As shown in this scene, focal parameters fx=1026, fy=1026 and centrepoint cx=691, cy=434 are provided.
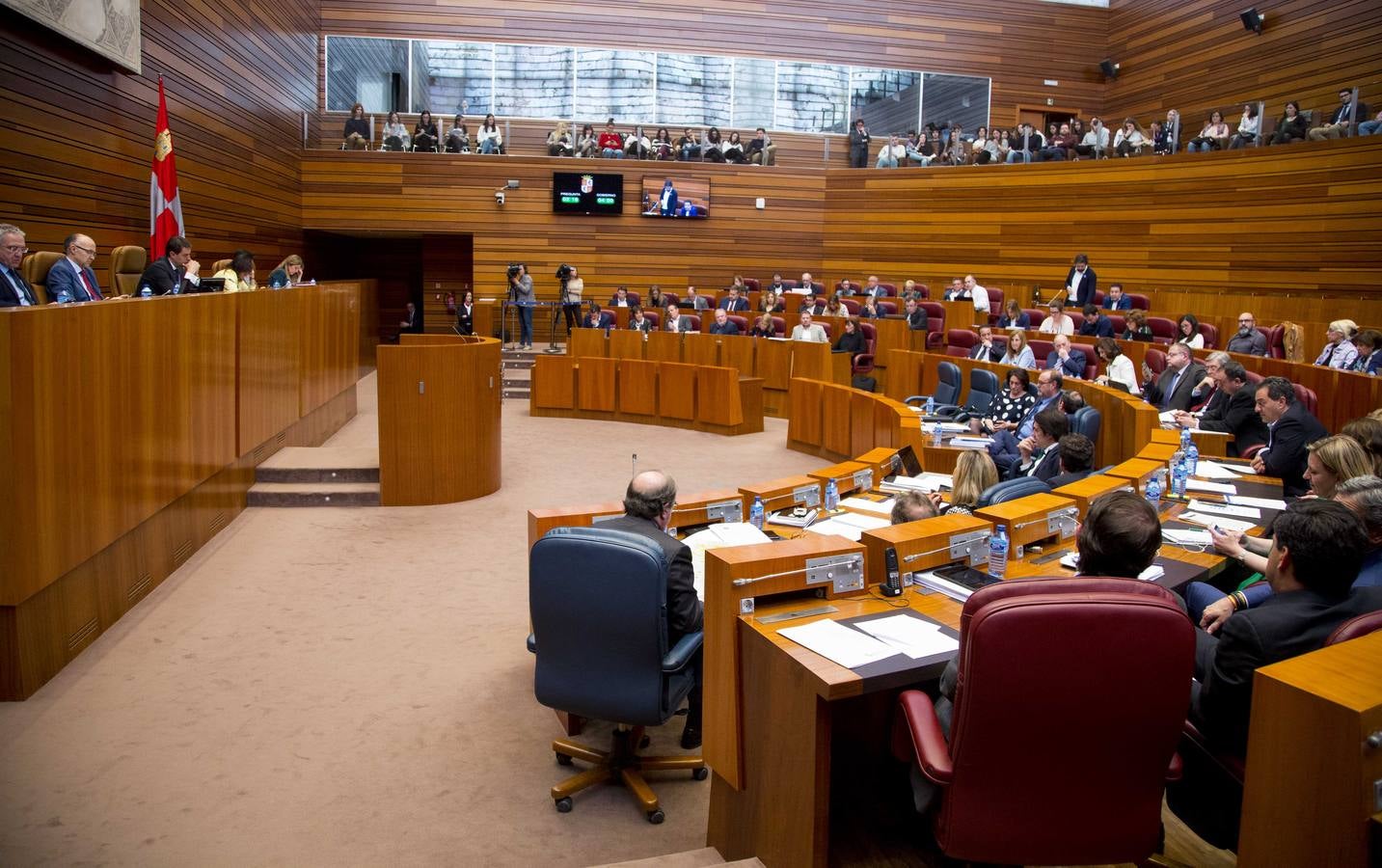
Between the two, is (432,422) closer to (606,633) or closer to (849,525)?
(849,525)

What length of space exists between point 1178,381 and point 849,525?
4.89m

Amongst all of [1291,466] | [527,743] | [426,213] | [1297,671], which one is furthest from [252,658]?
[426,213]

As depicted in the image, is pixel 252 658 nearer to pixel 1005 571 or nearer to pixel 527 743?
pixel 527 743

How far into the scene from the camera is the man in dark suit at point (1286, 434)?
5371mm

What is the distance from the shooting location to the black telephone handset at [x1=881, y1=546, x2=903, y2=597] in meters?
3.16

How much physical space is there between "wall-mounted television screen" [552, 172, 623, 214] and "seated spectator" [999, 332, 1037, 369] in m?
8.88

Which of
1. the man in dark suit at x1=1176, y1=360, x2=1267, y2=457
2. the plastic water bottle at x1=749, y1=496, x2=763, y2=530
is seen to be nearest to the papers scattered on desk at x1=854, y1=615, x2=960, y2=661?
the plastic water bottle at x1=749, y1=496, x2=763, y2=530

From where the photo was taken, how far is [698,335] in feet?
40.2

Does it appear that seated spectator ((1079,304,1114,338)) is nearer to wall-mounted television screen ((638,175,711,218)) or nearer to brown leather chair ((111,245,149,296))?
wall-mounted television screen ((638,175,711,218))

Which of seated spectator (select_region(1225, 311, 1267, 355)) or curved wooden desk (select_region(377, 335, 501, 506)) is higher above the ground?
seated spectator (select_region(1225, 311, 1267, 355))

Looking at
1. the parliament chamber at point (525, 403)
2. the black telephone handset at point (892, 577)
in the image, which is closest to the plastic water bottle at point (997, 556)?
the parliament chamber at point (525, 403)

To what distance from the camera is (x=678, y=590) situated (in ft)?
10.5

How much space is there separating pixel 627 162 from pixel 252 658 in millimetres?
13367

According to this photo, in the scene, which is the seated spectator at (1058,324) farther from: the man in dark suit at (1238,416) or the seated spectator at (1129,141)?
the man in dark suit at (1238,416)
